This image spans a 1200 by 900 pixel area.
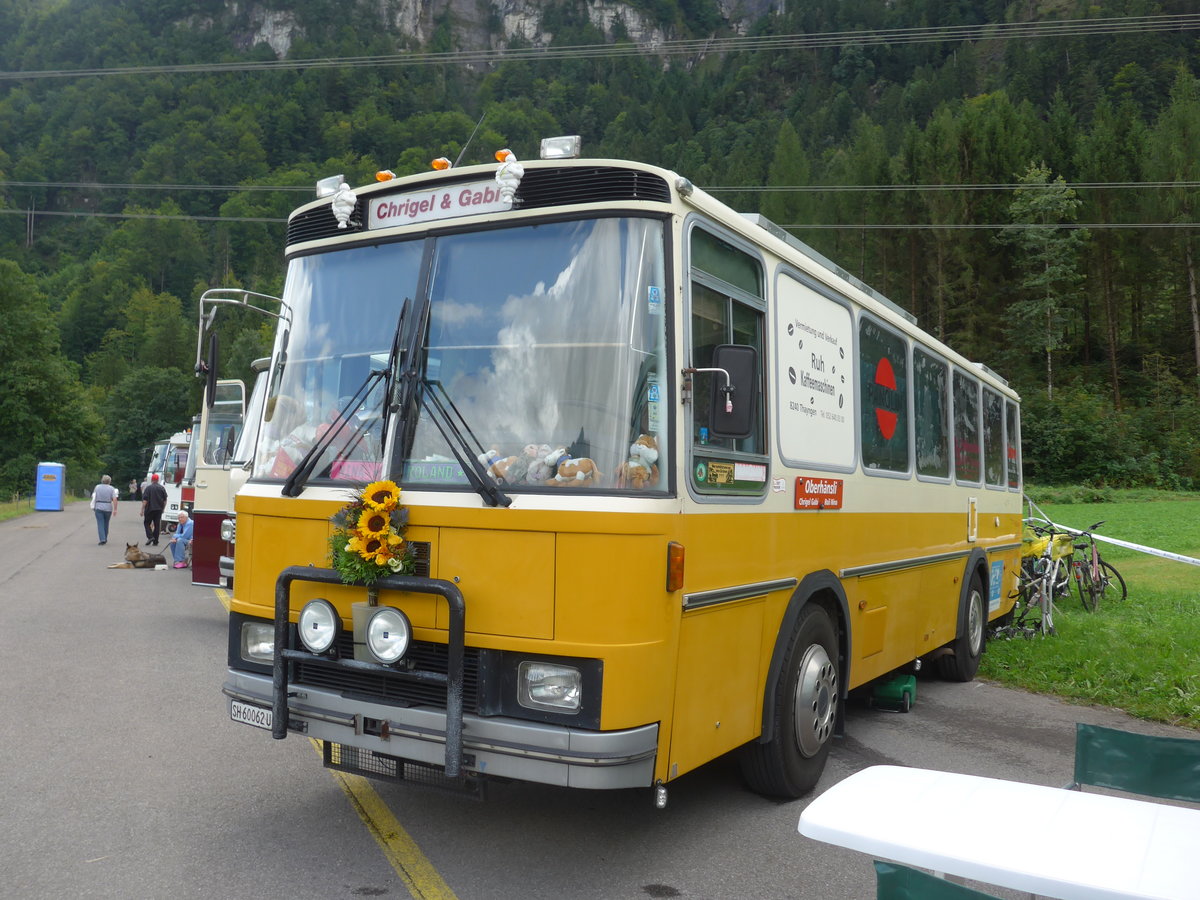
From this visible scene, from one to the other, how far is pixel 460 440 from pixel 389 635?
0.85 meters

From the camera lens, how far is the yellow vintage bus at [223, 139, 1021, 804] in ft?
13.9

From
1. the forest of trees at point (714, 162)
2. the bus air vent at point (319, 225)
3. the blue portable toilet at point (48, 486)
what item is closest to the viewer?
the bus air vent at point (319, 225)

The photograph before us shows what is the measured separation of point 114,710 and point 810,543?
506 centimetres

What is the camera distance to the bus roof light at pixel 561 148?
470cm

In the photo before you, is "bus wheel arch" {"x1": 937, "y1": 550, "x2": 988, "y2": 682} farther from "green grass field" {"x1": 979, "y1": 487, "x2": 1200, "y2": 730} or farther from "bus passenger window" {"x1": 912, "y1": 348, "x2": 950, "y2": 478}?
"bus passenger window" {"x1": 912, "y1": 348, "x2": 950, "y2": 478}

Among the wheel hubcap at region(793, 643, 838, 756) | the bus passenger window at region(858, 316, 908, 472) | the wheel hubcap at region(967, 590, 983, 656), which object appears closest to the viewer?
the wheel hubcap at region(793, 643, 838, 756)

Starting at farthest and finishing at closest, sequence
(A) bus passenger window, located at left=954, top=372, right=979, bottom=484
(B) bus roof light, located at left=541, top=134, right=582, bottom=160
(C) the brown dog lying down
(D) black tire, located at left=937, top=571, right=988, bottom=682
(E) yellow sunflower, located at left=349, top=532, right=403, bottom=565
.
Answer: (C) the brown dog lying down
(D) black tire, located at left=937, top=571, right=988, bottom=682
(A) bus passenger window, located at left=954, top=372, right=979, bottom=484
(B) bus roof light, located at left=541, top=134, right=582, bottom=160
(E) yellow sunflower, located at left=349, top=532, right=403, bottom=565

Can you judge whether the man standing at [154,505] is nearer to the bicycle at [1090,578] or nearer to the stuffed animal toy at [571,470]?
the bicycle at [1090,578]

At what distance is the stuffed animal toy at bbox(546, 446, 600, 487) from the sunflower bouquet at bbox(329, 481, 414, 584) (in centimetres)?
67

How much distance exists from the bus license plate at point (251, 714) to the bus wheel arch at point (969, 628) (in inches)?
252

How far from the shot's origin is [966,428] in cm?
984

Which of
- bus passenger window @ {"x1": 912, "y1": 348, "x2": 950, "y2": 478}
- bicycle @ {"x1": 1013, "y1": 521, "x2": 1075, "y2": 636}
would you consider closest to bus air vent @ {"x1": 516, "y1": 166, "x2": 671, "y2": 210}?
bus passenger window @ {"x1": 912, "y1": 348, "x2": 950, "y2": 478}

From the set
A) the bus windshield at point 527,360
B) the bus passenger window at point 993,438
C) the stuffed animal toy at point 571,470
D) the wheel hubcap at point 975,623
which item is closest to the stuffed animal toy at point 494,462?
the bus windshield at point 527,360

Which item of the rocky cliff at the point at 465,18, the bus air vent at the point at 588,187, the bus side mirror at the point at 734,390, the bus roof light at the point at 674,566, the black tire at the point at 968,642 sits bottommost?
the black tire at the point at 968,642
